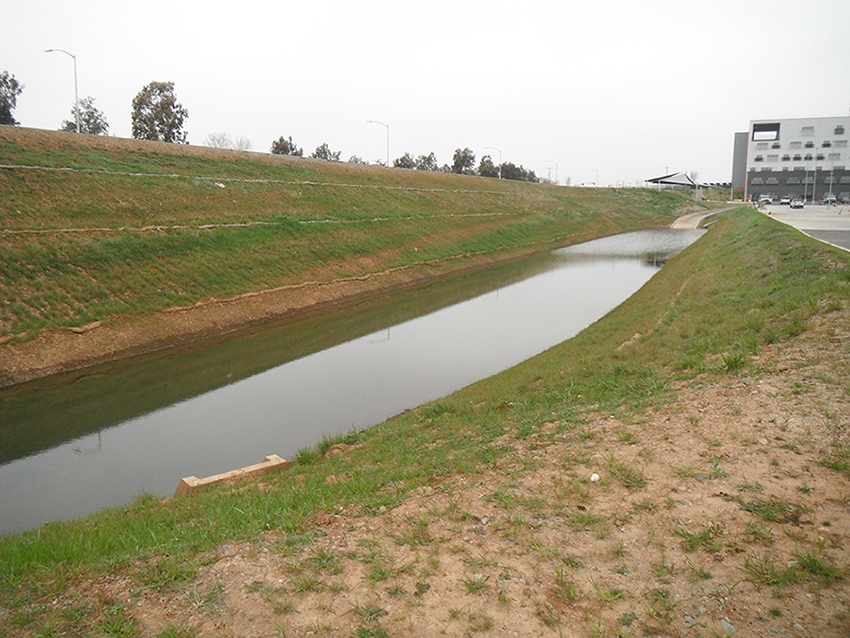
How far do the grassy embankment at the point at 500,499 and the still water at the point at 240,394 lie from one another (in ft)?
6.01

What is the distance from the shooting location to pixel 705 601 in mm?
4625

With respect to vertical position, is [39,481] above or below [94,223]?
below

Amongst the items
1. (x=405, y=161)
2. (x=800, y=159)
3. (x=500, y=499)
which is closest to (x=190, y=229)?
(x=500, y=499)

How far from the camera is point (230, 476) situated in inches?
392

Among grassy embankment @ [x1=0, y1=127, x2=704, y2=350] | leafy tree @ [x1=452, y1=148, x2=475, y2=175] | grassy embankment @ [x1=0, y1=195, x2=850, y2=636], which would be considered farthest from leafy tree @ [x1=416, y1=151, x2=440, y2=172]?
grassy embankment @ [x1=0, y1=195, x2=850, y2=636]

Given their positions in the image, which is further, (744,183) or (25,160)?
(744,183)

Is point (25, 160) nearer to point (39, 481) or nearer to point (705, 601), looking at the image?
point (39, 481)

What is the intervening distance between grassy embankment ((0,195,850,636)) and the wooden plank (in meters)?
0.31

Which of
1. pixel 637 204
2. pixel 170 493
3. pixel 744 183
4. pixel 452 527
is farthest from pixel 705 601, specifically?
pixel 744 183

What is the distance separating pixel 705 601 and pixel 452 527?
2.36m

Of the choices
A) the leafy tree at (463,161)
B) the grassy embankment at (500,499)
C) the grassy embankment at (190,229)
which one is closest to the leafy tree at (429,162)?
the leafy tree at (463,161)

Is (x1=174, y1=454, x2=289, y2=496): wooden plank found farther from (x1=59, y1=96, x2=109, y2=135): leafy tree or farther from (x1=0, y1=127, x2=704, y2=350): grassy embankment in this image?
(x1=59, y1=96, x2=109, y2=135): leafy tree

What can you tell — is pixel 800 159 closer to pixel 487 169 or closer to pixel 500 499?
pixel 487 169

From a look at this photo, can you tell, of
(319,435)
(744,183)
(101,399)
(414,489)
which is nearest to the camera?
(414,489)
